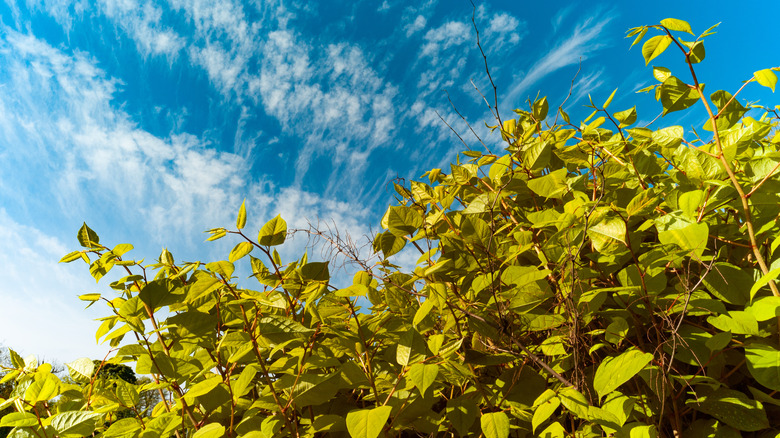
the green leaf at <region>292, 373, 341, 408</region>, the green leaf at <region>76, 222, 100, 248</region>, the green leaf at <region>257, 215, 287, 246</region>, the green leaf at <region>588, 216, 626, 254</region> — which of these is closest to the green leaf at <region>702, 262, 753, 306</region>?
the green leaf at <region>588, 216, 626, 254</region>

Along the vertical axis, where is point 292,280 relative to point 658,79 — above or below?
below

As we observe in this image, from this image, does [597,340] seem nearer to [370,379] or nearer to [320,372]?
[370,379]

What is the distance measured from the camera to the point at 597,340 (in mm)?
1155

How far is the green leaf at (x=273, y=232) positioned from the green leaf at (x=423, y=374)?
1.71ft

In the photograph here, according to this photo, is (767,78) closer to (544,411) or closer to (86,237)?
(544,411)

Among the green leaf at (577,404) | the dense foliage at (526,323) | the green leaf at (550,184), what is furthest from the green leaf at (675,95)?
the green leaf at (577,404)

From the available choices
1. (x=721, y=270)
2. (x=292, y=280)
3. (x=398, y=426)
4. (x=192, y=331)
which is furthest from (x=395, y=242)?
(x=721, y=270)

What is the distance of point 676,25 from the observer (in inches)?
42.4

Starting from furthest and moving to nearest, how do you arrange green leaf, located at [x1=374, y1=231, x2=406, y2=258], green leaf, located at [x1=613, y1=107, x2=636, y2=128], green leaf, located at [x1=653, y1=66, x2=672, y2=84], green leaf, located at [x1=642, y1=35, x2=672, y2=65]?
green leaf, located at [x1=613, y1=107, x2=636, y2=128]
green leaf, located at [x1=374, y1=231, x2=406, y2=258]
green leaf, located at [x1=653, y1=66, x2=672, y2=84]
green leaf, located at [x1=642, y1=35, x2=672, y2=65]

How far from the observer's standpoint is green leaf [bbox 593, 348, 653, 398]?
84cm

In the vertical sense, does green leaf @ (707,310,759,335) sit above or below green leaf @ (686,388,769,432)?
above

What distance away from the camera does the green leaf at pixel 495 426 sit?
95 centimetres

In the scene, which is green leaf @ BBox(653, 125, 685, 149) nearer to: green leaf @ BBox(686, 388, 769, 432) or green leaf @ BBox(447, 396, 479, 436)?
green leaf @ BBox(686, 388, 769, 432)

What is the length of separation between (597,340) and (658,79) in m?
0.83
